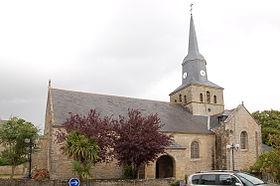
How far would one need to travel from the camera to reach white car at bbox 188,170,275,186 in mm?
9806

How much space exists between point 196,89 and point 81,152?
64.7ft

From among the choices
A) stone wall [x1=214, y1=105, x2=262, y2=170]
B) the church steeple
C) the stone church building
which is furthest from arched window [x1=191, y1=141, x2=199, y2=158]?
the church steeple

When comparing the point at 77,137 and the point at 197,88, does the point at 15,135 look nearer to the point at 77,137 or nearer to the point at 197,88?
the point at 77,137

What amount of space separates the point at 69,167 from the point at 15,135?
24.6ft

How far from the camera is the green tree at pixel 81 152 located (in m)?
15.5

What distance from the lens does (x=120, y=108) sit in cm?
2684

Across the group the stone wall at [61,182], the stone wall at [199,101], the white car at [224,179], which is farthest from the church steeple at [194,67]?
the white car at [224,179]

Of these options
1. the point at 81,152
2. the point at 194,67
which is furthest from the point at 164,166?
the point at 194,67

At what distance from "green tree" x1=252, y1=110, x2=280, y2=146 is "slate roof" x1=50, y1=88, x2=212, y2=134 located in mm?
14197

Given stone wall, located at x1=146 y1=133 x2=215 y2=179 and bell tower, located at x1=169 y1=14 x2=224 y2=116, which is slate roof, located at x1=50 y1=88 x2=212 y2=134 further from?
bell tower, located at x1=169 y1=14 x2=224 y2=116

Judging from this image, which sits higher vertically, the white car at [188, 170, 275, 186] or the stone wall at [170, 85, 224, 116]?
the stone wall at [170, 85, 224, 116]

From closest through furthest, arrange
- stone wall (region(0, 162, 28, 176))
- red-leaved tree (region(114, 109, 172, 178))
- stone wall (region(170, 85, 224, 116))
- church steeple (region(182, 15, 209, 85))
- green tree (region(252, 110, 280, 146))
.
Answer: red-leaved tree (region(114, 109, 172, 178)) → stone wall (region(170, 85, 224, 116)) → church steeple (region(182, 15, 209, 85)) → stone wall (region(0, 162, 28, 176)) → green tree (region(252, 110, 280, 146))

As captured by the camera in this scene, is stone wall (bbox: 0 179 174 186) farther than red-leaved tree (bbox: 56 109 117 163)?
No

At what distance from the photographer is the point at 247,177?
33.4ft
